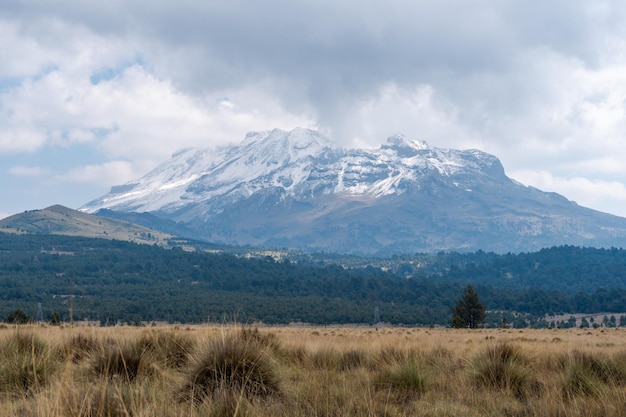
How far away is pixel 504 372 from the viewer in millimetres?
9344

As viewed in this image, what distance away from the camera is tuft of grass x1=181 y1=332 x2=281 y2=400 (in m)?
7.72

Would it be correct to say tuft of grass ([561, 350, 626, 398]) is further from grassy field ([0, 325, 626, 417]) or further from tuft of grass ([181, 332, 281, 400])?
tuft of grass ([181, 332, 281, 400])

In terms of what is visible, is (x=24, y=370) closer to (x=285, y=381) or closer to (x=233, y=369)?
(x=233, y=369)

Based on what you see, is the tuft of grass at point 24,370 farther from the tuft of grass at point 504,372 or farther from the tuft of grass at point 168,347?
→ the tuft of grass at point 504,372

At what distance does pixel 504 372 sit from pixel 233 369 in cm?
421

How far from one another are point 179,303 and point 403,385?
168m

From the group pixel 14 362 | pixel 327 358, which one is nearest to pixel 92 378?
pixel 14 362

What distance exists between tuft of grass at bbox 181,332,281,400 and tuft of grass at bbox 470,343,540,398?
3275 mm

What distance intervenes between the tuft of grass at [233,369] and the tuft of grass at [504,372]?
328 centimetres

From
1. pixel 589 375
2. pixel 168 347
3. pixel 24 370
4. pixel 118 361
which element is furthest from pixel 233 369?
pixel 589 375

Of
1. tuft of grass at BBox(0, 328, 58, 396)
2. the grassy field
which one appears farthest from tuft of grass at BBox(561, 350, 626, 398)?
tuft of grass at BBox(0, 328, 58, 396)

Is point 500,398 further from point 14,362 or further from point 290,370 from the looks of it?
point 14,362

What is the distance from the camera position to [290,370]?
10.1m

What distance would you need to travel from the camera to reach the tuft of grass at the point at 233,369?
7.72 meters
